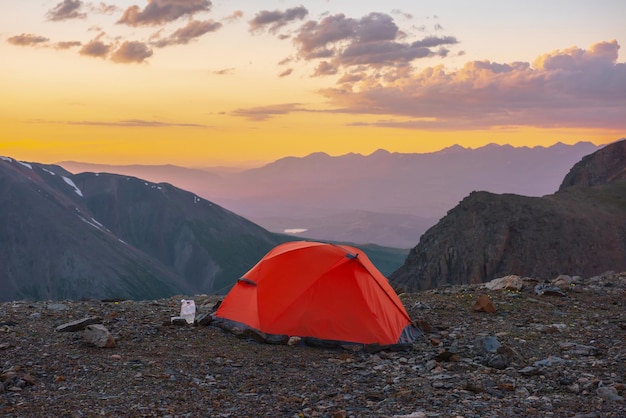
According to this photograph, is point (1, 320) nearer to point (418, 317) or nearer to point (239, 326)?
point (239, 326)

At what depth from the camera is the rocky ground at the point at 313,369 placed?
9.48m

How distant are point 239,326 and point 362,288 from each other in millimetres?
2895

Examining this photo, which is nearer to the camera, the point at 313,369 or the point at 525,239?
the point at 313,369

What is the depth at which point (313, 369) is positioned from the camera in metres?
11.7

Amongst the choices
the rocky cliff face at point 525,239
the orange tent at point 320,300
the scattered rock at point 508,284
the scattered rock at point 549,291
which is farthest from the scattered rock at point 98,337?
the rocky cliff face at point 525,239

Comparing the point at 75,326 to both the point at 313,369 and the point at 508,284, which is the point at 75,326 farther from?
the point at 508,284

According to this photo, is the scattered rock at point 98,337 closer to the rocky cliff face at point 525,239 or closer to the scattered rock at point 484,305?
the scattered rock at point 484,305

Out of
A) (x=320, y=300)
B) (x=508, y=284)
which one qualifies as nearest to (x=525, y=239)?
(x=508, y=284)

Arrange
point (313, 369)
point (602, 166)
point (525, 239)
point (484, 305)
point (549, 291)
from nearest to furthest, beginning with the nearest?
point (313, 369) < point (484, 305) < point (549, 291) < point (525, 239) < point (602, 166)

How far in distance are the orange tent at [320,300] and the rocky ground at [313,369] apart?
491 mm

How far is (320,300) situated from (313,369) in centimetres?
240

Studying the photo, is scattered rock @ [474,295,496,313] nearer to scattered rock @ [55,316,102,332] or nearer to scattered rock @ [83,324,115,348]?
scattered rock @ [83,324,115,348]

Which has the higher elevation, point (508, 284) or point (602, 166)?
point (602, 166)

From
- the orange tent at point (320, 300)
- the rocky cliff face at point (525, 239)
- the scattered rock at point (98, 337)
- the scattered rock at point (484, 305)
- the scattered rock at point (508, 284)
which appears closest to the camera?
the scattered rock at point (98, 337)
